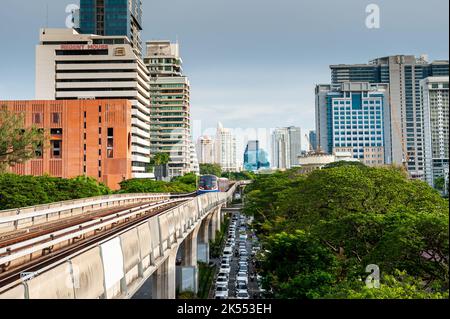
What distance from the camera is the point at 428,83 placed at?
110 meters

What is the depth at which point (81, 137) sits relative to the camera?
69.1 m

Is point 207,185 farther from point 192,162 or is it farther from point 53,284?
point 192,162

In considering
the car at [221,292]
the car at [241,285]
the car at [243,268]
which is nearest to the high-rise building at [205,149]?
the car at [243,268]

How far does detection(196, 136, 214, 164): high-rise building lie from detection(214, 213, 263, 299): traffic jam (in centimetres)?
13281

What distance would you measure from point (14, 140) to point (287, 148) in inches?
5231

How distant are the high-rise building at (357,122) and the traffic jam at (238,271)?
8112cm

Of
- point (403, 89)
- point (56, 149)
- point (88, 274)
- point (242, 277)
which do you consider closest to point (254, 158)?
point (403, 89)

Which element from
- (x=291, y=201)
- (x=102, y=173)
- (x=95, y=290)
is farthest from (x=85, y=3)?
(x=95, y=290)

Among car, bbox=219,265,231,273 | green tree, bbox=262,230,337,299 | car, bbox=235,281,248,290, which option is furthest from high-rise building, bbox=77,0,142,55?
green tree, bbox=262,230,337,299

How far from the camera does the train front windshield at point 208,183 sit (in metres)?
48.2

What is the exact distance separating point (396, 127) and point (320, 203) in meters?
129

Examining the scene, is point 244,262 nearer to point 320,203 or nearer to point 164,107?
point 320,203

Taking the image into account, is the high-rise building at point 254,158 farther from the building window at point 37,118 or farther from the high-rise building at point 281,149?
the building window at point 37,118
